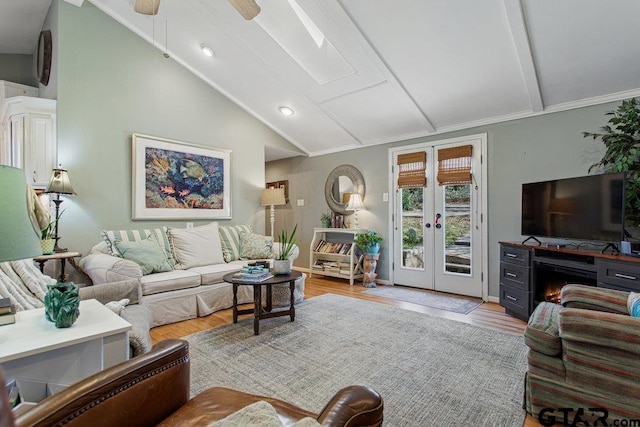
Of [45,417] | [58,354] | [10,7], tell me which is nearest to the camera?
[45,417]

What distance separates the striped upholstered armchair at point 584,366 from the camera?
4.81 feet

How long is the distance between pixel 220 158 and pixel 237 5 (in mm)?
2556

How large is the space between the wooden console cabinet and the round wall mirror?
2.37 m

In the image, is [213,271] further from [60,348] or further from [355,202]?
[355,202]

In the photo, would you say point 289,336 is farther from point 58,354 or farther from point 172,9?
point 172,9

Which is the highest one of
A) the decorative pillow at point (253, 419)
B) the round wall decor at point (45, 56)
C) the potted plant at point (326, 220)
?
the round wall decor at point (45, 56)

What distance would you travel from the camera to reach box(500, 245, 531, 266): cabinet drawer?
3.16 m

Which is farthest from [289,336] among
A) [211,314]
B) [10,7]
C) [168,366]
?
[10,7]

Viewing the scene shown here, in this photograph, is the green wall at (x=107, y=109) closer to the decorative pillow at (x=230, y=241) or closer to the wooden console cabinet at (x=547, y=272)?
the decorative pillow at (x=230, y=241)

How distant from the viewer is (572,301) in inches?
78.0

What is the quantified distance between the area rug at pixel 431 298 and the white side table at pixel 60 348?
3.27m

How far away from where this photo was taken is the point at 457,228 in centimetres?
415

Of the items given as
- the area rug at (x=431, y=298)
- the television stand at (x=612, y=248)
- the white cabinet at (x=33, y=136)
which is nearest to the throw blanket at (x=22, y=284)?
the white cabinet at (x=33, y=136)

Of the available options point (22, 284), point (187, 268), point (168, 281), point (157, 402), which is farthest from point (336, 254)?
point (157, 402)
